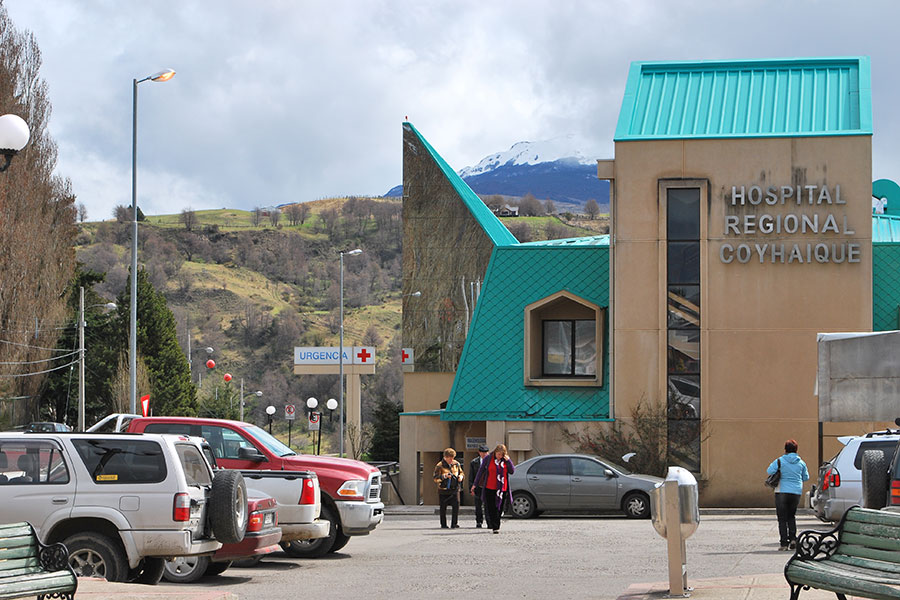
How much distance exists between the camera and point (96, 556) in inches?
502

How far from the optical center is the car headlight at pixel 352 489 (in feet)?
57.9

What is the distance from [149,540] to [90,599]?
→ 7.54ft

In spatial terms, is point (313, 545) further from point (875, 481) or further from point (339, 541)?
point (875, 481)

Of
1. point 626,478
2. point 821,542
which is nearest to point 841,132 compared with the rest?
point 626,478

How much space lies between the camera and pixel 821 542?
9820mm

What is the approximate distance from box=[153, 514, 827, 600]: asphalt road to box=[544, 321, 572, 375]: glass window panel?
13768 millimetres

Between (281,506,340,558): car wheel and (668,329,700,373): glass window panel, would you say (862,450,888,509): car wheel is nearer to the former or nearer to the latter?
(281,506,340,558): car wheel

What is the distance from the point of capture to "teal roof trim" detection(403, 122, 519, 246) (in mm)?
44594

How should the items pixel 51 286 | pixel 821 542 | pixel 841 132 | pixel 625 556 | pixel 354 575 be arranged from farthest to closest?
pixel 51 286
pixel 841 132
pixel 625 556
pixel 354 575
pixel 821 542

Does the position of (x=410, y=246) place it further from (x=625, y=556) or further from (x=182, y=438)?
(x=182, y=438)

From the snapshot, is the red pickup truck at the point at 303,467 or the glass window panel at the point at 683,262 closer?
the red pickup truck at the point at 303,467

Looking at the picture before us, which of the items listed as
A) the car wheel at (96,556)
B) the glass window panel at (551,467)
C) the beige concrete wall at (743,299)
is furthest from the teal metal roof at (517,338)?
the car wheel at (96,556)

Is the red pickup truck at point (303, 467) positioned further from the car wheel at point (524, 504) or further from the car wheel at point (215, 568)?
the car wheel at point (524, 504)

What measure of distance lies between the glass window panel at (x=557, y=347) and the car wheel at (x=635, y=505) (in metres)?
10.2
